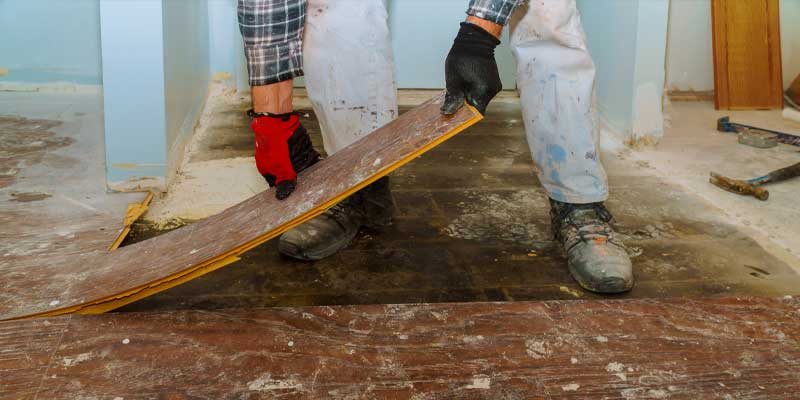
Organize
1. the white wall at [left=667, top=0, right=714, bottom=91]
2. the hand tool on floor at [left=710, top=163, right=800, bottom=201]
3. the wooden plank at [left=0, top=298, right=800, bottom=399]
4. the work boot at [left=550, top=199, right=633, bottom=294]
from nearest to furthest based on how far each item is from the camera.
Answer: the wooden plank at [left=0, top=298, right=800, bottom=399] < the work boot at [left=550, top=199, right=633, bottom=294] < the hand tool on floor at [left=710, top=163, right=800, bottom=201] < the white wall at [left=667, top=0, right=714, bottom=91]

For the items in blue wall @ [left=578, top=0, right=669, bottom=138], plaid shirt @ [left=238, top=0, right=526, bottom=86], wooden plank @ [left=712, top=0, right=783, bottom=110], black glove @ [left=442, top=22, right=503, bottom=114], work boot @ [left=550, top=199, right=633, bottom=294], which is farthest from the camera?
wooden plank @ [left=712, top=0, right=783, bottom=110]

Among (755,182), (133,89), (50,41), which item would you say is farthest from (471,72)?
(50,41)

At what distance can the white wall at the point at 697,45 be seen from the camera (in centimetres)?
394

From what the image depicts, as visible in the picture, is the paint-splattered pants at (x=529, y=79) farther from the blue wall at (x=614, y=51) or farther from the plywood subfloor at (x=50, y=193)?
the blue wall at (x=614, y=51)

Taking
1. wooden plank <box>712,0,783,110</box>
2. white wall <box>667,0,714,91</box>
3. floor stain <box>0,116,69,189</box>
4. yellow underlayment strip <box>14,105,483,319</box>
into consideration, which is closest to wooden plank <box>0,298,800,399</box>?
yellow underlayment strip <box>14,105,483,319</box>

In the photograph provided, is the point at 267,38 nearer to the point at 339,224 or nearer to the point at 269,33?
the point at 269,33

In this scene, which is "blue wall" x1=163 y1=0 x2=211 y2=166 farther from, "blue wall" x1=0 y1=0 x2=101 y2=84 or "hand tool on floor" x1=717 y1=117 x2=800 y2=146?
"hand tool on floor" x1=717 y1=117 x2=800 y2=146

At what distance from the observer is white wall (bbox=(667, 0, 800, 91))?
394cm

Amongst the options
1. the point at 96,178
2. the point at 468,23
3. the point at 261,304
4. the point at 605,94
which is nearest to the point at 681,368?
the point at 468,23

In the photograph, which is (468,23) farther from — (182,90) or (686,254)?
(182,90)

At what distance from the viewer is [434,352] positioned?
1.29 m

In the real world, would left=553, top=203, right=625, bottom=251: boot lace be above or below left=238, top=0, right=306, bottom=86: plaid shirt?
below

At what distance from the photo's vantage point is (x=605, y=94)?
11.1 ft

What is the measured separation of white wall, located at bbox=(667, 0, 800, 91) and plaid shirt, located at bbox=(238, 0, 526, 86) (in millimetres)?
2537
